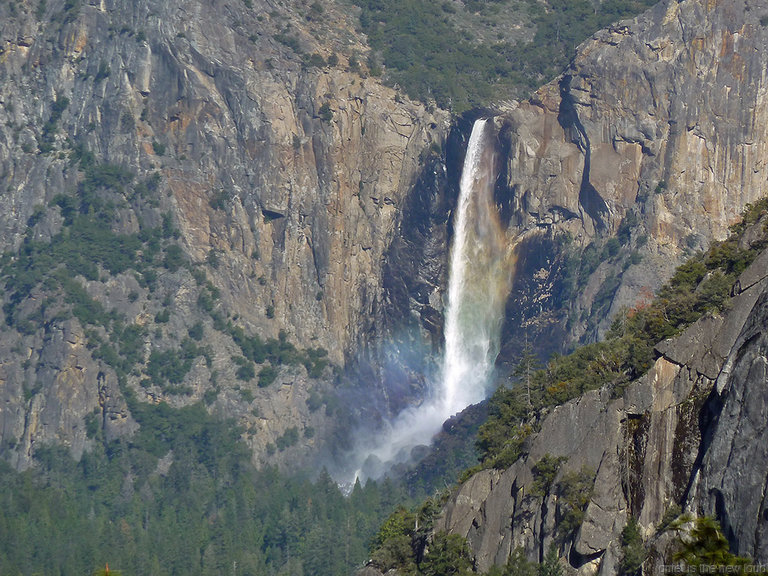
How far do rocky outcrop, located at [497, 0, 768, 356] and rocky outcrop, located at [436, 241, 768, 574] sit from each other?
58.7 metres

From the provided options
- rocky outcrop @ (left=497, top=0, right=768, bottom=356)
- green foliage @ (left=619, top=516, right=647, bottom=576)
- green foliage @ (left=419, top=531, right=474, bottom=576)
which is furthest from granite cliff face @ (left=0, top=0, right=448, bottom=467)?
green foliage @ (left=619, top=516, right=647, bottom=576)

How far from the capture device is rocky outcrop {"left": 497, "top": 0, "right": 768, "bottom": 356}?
160 m

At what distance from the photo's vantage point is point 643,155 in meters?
164

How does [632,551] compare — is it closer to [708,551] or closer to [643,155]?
[708,551]

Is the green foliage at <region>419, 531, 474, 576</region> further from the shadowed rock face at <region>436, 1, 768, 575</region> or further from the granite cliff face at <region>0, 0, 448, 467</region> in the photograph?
the granite cliff face at <region>0, 0, 448, 467</region>

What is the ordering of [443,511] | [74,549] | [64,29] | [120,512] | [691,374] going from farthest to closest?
1. [64,29]
2. [120,512]
3. [74,549]
4. [443,511]
5. [691,374]

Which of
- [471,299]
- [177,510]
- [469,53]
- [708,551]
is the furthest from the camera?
[469,53]

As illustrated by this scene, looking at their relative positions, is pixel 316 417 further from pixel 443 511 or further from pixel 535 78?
pixel 443 511

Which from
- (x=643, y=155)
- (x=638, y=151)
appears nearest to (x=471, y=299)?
(x=638, y=151)

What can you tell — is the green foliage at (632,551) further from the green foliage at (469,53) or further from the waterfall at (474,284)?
the green foliage at (469,53)

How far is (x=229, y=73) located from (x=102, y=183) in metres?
15.3

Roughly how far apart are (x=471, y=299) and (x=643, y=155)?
2134 cm

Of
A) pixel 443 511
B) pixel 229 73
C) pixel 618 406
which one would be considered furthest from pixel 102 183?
pixel 618 406

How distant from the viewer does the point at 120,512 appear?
158 metres
